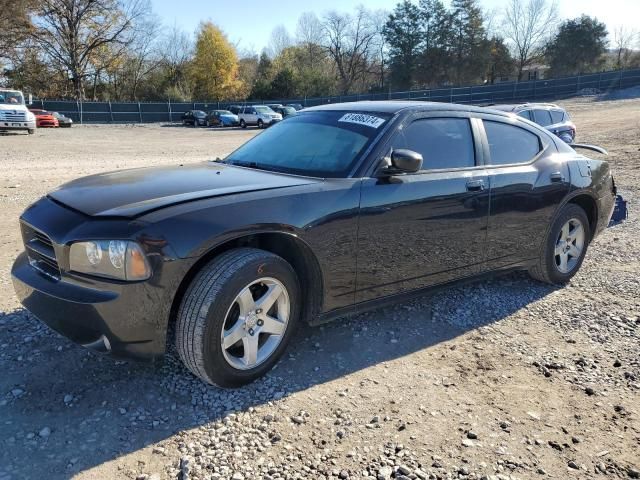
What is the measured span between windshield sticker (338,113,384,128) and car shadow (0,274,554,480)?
1486 millimetres

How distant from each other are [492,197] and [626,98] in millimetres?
45743

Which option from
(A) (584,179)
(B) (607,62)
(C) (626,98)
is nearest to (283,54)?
(B) (607,62)

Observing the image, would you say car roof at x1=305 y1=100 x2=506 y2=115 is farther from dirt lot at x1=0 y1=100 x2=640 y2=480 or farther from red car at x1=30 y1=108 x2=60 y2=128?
red car at x1=30 y1=108 x2=60 y2=128

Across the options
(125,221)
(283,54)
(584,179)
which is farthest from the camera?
(283,54)

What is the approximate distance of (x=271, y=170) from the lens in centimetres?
358

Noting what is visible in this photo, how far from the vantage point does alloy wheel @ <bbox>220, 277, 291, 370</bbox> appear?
2857mm

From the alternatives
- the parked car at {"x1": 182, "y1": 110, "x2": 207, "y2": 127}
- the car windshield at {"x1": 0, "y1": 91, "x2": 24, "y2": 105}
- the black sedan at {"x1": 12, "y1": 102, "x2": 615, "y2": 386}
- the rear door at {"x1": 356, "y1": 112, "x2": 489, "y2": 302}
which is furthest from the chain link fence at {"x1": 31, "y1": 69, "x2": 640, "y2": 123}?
the rear door at {"x1": 356, "y1": 112, "x2": 489, "y2": 302}

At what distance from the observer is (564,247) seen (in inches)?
190

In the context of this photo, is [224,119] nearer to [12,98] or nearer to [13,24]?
[12,98]

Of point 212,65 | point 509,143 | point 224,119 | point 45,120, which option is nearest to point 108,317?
point 509,143

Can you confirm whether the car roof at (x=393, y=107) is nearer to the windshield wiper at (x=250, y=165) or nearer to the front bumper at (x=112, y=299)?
the windshield wiper at (x=250, y=165)

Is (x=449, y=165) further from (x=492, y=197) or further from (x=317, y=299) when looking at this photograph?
(x=317, y=299)

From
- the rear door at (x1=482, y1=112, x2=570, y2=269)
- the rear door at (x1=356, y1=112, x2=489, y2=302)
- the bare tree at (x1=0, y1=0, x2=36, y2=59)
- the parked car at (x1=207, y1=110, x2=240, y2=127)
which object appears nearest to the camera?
the rear door at (x1=356, y1=112, x2=489, y2=302)

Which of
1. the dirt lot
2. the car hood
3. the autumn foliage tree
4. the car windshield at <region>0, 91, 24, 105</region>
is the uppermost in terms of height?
the autumn foliage tree
